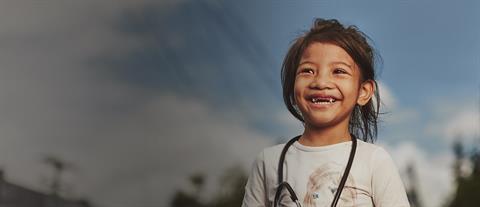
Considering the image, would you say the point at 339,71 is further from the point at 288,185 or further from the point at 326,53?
the point at 288,185

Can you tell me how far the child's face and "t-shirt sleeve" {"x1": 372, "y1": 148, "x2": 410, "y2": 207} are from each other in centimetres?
7

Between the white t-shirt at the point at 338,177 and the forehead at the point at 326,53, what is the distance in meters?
0.11

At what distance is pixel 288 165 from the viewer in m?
0.76

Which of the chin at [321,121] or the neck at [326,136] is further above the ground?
the chin at [321,121]

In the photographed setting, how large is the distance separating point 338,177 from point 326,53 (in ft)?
0.50

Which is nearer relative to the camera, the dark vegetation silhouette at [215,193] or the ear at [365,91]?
the ear at [365,91]

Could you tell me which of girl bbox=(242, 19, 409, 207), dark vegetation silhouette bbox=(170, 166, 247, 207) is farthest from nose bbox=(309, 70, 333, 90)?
dark vegetation silhouette bbox=(170, 166, 247, 207)

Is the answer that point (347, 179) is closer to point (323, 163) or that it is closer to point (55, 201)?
point (323, 163)

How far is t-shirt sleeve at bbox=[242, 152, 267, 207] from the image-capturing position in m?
0.78

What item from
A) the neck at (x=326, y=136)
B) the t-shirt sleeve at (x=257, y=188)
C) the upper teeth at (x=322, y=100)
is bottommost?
the t-shirt sleeve at (x=257, y=188)

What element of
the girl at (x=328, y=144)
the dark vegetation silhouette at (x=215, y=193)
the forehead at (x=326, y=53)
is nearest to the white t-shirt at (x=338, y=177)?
the girl at (x=328, y=144)

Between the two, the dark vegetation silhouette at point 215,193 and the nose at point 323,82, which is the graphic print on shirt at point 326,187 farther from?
the dark vegetation silhouette at point 215,193

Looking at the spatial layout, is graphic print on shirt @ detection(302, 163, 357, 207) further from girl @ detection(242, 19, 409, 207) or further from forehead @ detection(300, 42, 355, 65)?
forehead @ detection(300, 42, 355, 65)

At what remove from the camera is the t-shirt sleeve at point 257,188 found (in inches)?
30.9
